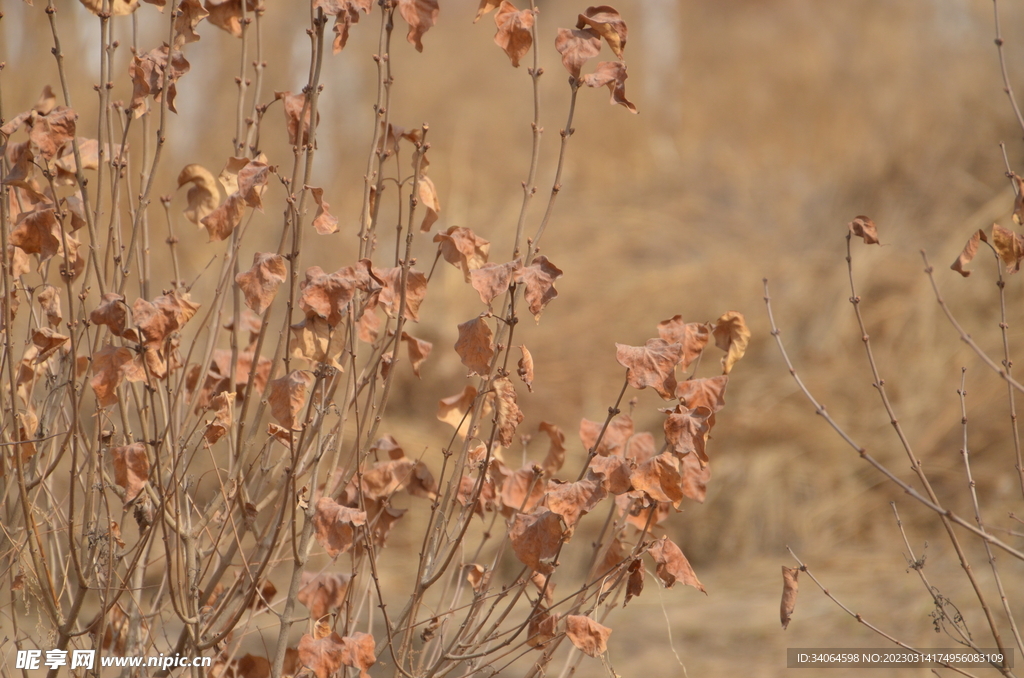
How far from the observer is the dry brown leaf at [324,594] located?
1.33m

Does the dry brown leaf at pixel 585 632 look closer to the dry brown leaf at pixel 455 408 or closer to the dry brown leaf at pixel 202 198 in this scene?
the dry brown leaf at pixel 455 408

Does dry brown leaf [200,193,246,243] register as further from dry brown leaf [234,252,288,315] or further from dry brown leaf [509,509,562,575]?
dry brown leaf [509,509,562,575]

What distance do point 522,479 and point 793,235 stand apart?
463 centimetres

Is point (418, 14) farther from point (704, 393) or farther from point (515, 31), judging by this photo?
point (704, 393)

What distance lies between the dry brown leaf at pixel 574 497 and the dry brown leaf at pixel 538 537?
0.07 feet

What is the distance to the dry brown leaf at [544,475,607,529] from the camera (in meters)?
1.21

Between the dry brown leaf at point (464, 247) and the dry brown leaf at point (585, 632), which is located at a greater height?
the dry brown leaf at point (464, 247)

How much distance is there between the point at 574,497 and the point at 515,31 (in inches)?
25.3

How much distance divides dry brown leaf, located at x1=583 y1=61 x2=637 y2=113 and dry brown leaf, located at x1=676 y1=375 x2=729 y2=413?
413 millimetres

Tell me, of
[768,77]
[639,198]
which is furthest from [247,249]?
[768,77]

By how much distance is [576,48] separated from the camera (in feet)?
4.02

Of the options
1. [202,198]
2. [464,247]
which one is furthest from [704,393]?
[202,198]

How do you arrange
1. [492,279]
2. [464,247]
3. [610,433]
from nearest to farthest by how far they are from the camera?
[492,279] → [464,247] → [610,433]

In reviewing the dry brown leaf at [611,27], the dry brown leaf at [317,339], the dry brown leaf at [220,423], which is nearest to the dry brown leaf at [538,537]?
the dry brown leaf at [317,339]
